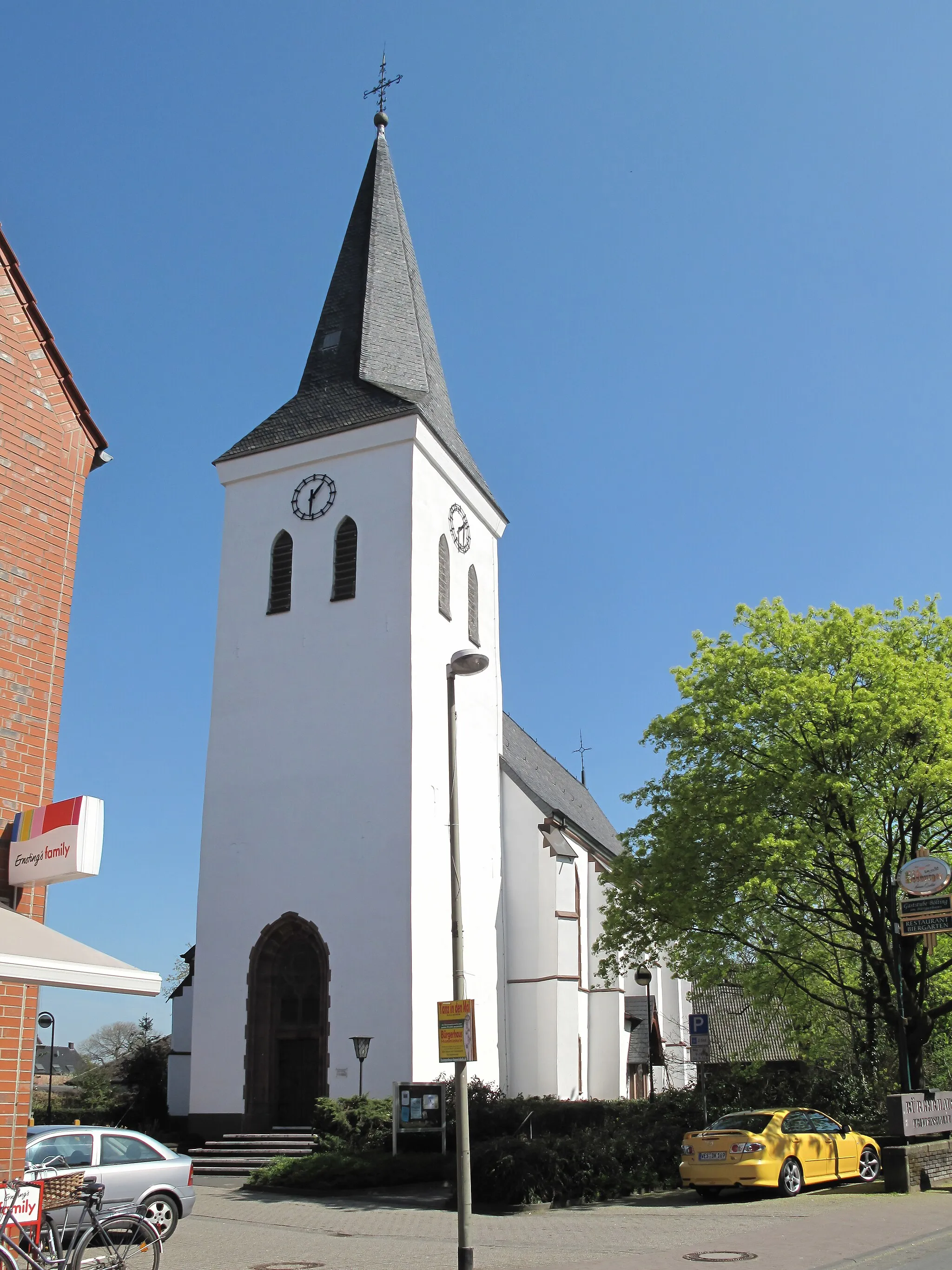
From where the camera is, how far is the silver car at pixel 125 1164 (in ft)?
38.1

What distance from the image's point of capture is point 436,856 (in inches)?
979

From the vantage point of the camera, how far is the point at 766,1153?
1509cm

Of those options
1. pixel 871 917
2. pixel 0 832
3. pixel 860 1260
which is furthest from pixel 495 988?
pixel 0 832

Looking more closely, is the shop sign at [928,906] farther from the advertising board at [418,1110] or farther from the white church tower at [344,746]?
the white church tower at [344,746]

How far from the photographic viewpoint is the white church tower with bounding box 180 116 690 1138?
2370 cm

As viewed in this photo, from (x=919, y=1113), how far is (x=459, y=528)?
706 inches

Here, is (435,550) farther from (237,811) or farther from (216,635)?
(237,811)

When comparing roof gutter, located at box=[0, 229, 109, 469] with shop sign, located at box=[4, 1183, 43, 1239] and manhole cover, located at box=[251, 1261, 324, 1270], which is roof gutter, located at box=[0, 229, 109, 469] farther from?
manhole cover, located at box=[251, 1261, 324, 1270]

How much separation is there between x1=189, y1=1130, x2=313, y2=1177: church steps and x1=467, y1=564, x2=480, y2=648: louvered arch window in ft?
41.5

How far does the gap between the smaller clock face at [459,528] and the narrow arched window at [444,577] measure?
58cm

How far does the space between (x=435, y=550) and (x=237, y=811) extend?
7.86 metres

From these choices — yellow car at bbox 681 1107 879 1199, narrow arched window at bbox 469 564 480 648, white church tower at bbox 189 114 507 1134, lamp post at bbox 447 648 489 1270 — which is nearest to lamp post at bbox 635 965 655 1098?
white church tower at bbox 189 114 507 1134

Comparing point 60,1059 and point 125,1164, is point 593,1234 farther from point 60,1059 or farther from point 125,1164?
point 60,1059

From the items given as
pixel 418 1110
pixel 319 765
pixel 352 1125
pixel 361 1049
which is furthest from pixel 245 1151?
pixel 319 765
